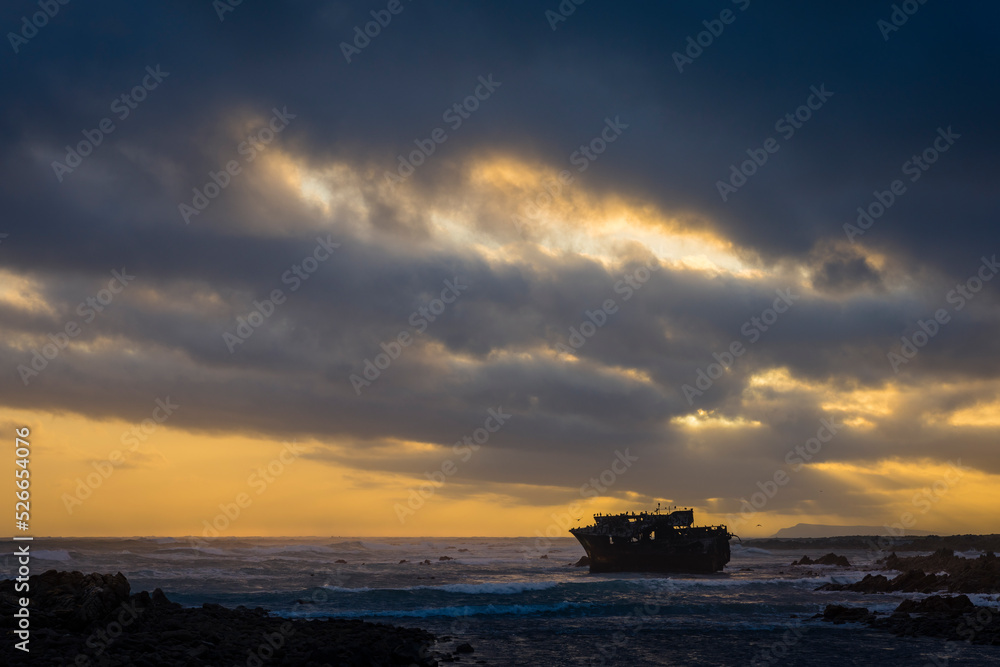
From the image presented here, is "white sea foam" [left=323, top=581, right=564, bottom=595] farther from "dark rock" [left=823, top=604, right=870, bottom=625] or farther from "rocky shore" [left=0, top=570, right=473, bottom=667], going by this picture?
"dark rock" [left=823, top=604, right=870, bottom=625]

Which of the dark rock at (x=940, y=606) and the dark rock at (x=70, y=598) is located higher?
the dark rock at (x=70, y=598)

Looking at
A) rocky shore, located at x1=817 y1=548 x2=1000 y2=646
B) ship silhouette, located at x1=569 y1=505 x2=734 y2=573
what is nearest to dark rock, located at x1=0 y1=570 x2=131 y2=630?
rocky shore, located at x1=817 y1=548 x2=1000 y2=646

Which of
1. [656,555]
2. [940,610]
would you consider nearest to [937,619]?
[940,610]

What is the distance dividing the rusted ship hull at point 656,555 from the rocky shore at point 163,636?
49.9m

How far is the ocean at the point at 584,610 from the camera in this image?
2470 centimetres

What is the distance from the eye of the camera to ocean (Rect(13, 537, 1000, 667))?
2470 cm

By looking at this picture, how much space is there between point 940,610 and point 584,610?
60.8 feet

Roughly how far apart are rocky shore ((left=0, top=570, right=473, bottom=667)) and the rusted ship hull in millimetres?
49929

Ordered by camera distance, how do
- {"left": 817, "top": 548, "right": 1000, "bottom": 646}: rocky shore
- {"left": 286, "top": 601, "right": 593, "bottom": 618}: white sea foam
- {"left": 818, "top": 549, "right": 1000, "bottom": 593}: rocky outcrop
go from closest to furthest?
1. {"left": 817, "top": 548, "right": 1000, "bottom": 646}: rocky shore
2. {"left": 286, "top": 601, "right": 593, "bottom": 618}: white sea foam
3. {"left": 818, "top": 549, "right": 1000, "bottom": 593}: rocky outcrop

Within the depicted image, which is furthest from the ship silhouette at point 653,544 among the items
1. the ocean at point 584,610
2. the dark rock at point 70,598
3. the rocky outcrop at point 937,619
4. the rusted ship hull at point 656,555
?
the dark rock at point 70,598

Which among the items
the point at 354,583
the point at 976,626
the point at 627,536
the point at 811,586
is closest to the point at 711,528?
the point at 627,536

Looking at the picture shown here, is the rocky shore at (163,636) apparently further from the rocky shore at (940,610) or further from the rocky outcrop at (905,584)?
the rocky outcrop at (905,584)

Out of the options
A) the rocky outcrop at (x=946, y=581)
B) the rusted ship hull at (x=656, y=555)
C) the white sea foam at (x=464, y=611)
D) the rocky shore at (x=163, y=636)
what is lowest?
the rusted ship hull at (x=656, y=555)

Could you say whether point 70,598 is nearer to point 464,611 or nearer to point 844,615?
point 464,611
